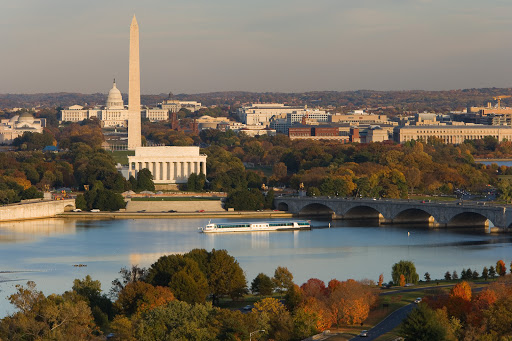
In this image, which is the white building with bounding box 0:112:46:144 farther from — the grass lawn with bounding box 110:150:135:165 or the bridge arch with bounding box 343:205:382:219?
the bridge arch with bounding box 343:205:382:219

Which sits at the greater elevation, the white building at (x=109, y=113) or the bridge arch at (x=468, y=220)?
the white building at (x=109, y=113)

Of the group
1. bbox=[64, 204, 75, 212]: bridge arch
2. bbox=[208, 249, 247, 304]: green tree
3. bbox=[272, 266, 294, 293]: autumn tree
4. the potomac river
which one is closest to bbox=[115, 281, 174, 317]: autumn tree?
bbox=[208, 249, 247, 304]: green tree

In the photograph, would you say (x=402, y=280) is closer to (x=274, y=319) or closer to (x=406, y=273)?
(x=406, y=273)

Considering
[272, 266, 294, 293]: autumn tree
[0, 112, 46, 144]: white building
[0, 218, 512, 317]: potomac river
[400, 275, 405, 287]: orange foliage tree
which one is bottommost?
[0, 218, 512, 317]: potomac river

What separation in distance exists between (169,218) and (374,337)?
129 feet

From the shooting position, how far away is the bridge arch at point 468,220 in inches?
2432

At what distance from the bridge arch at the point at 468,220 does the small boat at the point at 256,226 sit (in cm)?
760

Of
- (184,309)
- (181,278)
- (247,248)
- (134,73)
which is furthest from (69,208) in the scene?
(184,309)

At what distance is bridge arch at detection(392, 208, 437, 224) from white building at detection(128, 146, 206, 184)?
21.9m

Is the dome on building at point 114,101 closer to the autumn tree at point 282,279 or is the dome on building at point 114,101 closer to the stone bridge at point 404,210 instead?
the stone bridge at point 404,210

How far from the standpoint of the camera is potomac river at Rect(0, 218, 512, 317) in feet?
147

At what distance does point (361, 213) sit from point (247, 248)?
17637 millimetres

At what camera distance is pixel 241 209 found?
71625mm

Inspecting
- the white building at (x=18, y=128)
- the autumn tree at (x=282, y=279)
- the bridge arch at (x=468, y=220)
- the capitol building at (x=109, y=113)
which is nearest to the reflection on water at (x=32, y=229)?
the bridge arch at (x=468, y=220)
